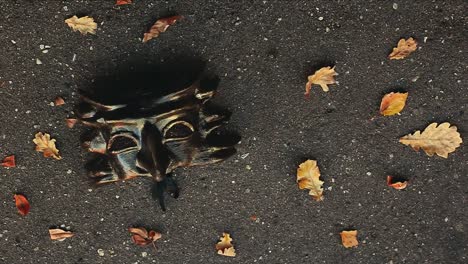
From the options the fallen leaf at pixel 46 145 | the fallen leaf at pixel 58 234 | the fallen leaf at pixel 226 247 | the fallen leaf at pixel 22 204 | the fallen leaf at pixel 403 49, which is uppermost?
the fallen leaf at pixel 403 49

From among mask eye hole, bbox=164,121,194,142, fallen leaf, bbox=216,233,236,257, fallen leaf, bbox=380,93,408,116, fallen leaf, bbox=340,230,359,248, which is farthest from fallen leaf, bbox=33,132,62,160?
fallen leaf, bbox=380,93,408,116

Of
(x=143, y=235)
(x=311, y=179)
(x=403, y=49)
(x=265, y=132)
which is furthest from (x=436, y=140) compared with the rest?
(x=143, y=235)

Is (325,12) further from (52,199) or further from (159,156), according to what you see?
(52,199)

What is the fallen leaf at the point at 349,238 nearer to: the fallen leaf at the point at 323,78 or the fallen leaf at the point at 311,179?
the fallen leaf at the point at 311,179

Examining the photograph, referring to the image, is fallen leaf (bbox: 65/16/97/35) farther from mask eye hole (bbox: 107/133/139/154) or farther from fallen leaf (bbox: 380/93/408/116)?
fallen leaf (bbox: 380/93/408/116)

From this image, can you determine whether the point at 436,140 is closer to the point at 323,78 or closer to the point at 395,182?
the point at 395,182

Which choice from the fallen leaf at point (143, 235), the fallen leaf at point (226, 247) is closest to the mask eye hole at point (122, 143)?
the fallen leaf at point (143, 235)
